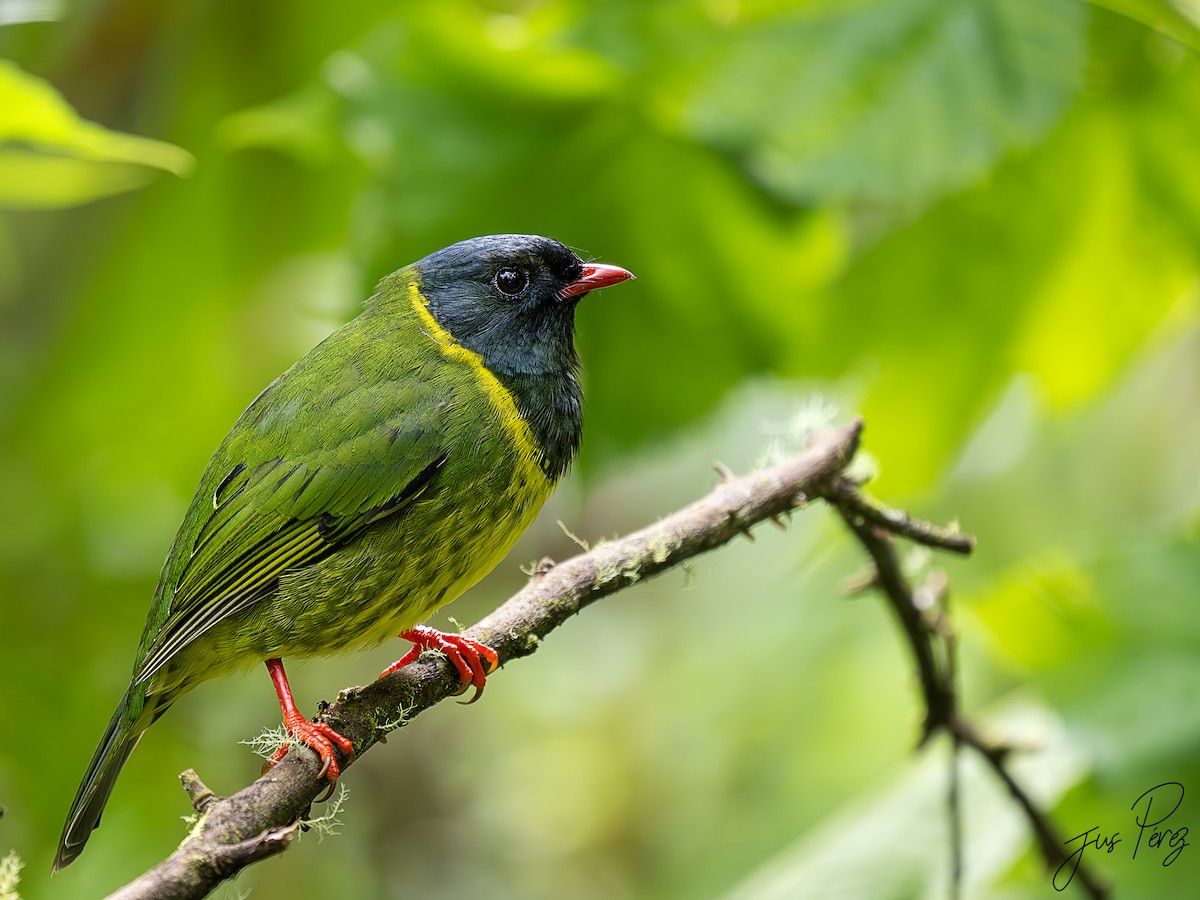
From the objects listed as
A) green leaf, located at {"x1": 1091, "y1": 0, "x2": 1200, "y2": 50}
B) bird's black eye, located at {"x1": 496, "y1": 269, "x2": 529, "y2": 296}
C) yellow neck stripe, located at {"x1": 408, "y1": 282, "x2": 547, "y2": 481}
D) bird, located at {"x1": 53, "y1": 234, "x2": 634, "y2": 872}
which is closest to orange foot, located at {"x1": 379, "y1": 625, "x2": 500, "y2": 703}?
bird, located at {"x1": 53, "y1": 234, "x2": 634, "y2": 872}

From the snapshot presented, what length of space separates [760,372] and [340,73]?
4.54ft

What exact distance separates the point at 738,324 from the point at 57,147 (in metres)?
1.82

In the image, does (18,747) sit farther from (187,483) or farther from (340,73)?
(340,73)

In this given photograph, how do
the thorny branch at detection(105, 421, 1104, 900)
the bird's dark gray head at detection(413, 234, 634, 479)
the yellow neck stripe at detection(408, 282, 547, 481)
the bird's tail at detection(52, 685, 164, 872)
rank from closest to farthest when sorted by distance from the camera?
the thorny branch at detection(105, 421, 1104, 900) < the bird's tail at detection(52, 685, 164, 872) < the yellow neck stripe at detection(408, 282, 547, 481) < the bird's dark gray head at detection(413, 234, 634, 479)

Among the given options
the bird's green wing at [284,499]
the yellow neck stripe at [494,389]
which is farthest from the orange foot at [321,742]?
the yellow neck stripe at [494,389]

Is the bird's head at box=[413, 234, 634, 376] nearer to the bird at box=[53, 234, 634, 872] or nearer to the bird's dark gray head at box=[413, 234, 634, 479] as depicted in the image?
the bird's dark gray head at box=[413, 234, 634, 479]

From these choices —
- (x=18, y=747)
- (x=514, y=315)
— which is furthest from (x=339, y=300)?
(x=18, y=747)

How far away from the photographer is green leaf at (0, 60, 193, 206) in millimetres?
2436

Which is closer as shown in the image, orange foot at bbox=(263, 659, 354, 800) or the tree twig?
orange foot at bbox=(263, 659, 354, 800)

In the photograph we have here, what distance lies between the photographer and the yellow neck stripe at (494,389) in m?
2.96

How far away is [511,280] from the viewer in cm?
331

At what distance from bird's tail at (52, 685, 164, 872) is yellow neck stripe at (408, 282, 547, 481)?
998 millimetres

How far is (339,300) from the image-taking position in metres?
4.23
